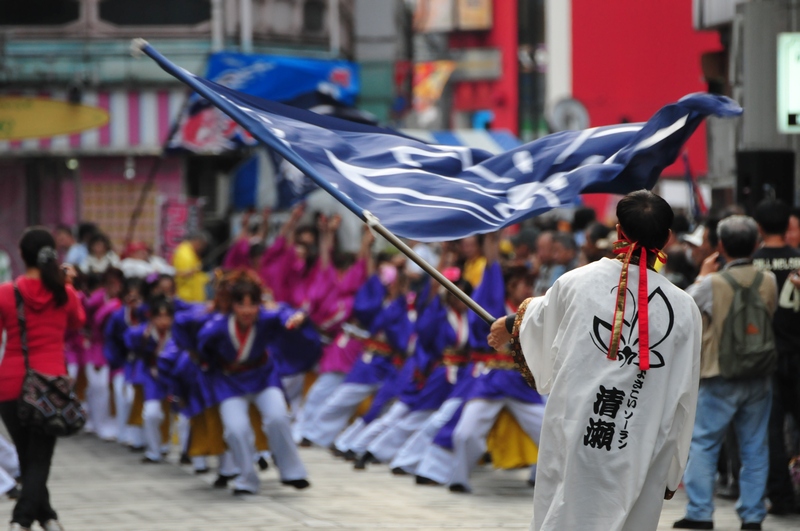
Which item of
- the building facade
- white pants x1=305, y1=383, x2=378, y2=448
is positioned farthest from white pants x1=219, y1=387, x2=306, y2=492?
the building facade

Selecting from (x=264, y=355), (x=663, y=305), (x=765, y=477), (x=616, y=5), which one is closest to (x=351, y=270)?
(x=264, y=355)

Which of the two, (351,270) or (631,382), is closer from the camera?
(631,382)

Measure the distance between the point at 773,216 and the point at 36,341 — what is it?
448 cm

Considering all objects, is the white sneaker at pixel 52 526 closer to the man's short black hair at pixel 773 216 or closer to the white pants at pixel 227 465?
the white pants at pixel 227 465

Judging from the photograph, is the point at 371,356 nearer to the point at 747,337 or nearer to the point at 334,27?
the point at 747,337

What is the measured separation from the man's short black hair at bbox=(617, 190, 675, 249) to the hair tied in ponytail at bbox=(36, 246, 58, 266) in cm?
379

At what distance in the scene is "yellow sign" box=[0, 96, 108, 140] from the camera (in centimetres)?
1612

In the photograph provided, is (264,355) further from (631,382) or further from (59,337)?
(631,382)

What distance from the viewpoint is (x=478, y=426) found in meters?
9.66

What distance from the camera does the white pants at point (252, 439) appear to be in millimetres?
9586

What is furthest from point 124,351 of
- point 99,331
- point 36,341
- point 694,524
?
point 694,524

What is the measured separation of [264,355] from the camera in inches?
389

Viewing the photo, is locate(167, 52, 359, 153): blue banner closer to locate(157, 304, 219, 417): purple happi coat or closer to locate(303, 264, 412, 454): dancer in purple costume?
locate(303, 264, 412, 454): dancer in purple costume

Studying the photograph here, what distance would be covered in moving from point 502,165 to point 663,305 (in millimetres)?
1732
